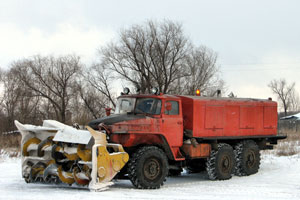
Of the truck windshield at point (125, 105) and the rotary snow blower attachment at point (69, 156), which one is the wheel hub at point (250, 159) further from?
the rotary snow blower attachment at point (69, 156)

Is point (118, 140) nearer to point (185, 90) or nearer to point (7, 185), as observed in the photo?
point (7, 185)

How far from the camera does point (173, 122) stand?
1248 centimetres

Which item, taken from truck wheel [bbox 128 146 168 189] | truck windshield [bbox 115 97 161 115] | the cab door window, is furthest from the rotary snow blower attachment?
the cab door window

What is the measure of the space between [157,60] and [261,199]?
1352 inches

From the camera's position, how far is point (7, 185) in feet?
37.2

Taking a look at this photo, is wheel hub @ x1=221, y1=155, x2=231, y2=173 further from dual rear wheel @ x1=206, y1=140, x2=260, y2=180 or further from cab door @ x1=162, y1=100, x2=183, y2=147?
cab door @ x1=162, y1=100, x2=183, y2=147

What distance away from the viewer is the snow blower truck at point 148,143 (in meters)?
10.4

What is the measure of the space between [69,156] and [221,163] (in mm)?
5675

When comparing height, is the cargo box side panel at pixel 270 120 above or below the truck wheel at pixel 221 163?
above

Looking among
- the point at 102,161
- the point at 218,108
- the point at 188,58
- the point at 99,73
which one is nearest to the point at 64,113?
the point at 99,73

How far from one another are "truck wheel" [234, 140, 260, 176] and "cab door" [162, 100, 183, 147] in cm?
331

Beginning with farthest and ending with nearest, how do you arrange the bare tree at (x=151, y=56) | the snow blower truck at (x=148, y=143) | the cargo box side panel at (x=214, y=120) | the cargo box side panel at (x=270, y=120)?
the bare tree at (x=151, y=56) < the cargo box side panel at (x=270, y=120) < the cargo box side panel at (x=214, y=120) < the snow blower truck at (x=148, y=143)

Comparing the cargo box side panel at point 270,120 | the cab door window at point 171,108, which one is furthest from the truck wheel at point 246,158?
the cab door window at point 171,108

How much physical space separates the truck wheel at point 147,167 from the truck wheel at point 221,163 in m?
2.72
